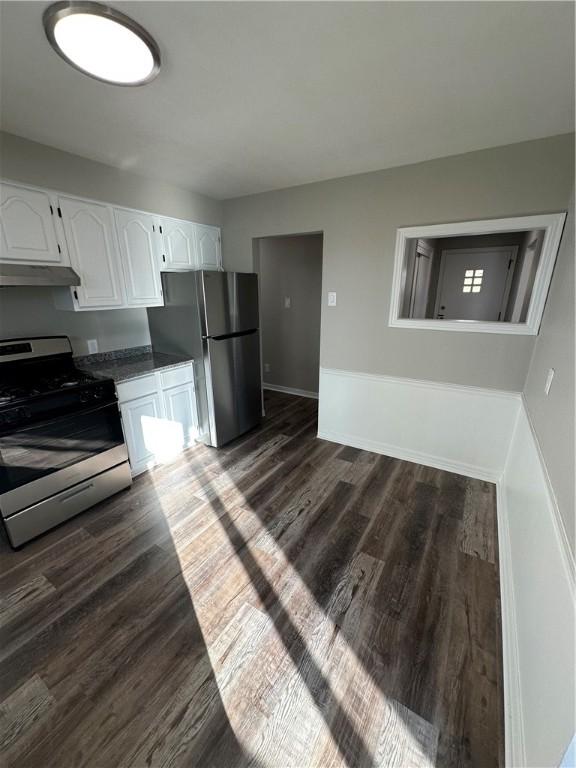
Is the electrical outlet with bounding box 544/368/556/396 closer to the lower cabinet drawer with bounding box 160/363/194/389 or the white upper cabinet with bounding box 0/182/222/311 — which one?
the lower cabinet drawer with bounding box 160/363/194/389

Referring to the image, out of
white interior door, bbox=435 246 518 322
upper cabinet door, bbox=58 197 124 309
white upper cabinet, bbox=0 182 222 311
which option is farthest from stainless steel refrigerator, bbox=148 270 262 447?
white interior door, bbox=435 246 518 322

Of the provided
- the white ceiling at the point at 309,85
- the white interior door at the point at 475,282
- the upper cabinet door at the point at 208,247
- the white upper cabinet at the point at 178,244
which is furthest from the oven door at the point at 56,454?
the white interior door at the point at 475,282

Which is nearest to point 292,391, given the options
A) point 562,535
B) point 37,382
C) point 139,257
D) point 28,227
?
point 139,257

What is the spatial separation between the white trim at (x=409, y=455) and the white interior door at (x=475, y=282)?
10.6ft

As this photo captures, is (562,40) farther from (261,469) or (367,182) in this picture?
(261,469)

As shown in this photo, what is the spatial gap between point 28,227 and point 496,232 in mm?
3306

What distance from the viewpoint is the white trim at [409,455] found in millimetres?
2615

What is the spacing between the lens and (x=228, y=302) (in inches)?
113

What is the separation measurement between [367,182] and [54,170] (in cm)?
241

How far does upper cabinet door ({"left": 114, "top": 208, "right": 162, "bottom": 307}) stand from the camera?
8.37ft

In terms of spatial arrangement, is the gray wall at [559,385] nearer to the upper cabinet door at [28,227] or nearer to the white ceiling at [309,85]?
the white ceiling at [309,85]

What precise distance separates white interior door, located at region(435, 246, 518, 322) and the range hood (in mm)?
5409

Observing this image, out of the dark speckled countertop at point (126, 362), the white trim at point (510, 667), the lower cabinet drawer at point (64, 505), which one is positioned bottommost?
the white trim at point (510, 667)

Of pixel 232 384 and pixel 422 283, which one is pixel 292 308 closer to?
pixel 232 384
